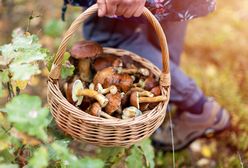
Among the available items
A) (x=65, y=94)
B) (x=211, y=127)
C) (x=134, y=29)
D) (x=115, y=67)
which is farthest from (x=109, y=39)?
(x=211, y=127)

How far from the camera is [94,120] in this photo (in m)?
1.22

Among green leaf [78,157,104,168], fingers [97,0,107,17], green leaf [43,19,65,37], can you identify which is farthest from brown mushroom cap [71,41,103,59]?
green leaf [43,19,65,37]

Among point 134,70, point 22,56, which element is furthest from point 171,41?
point 22,56

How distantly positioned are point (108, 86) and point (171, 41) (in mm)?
683

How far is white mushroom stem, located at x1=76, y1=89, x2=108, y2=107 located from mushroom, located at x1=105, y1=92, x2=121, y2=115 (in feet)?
0.04

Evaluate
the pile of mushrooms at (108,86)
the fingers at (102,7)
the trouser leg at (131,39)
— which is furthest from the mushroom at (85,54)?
the trouser leg at (131,39)

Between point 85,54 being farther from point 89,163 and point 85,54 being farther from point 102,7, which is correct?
point 89,163

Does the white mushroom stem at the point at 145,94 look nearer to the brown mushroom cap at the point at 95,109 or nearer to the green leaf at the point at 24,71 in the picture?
the brown mushroom cap at the point at 95,109

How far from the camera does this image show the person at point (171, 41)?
4.97ft

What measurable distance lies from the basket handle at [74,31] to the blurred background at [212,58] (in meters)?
0.70

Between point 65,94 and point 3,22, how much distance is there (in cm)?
141

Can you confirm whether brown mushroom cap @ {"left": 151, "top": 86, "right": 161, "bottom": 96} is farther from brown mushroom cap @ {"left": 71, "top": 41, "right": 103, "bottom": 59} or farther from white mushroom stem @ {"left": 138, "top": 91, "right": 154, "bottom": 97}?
brown mushroom cap @ {"left": 71, "top": 41, "right": 103, "bottom": 59}

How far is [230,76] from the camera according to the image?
7.82 feet

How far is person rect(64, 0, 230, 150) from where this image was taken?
1.51 meters
